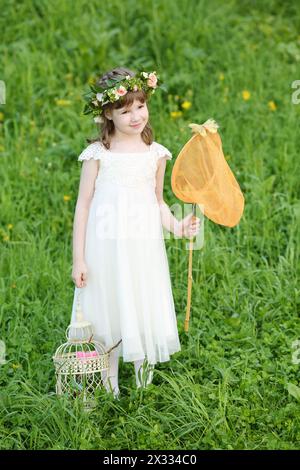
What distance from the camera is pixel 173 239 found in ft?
16.6

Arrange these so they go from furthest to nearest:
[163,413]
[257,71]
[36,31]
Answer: [36,31]
[257,71]
[163,413]

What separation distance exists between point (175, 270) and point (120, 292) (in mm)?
1279

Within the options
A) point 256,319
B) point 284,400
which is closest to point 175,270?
point 256,319

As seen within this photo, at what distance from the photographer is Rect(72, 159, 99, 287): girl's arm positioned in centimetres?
368

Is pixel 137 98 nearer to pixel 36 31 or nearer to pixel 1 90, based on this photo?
pixel 1 90

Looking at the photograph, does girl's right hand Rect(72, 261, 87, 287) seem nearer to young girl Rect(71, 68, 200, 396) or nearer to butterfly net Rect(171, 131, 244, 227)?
young girl Rect(71, 68, 200, 396)

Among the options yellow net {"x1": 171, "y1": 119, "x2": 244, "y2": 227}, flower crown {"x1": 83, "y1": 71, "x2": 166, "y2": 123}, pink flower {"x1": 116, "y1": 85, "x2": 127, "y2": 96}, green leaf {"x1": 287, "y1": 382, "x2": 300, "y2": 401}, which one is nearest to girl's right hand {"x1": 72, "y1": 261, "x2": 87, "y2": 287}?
yellow net {"x1": 171, "y1": 119, "x2": 244, "y2": 227}

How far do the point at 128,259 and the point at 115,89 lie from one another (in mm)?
712

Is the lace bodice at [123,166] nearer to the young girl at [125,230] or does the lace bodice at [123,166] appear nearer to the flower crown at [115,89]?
the young girl at [125,230]

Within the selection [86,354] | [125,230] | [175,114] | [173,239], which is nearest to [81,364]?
[86,354]

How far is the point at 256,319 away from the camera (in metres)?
4.48

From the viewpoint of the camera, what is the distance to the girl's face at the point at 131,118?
361cm

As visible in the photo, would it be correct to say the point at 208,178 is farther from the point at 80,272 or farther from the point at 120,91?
the point at 80,272

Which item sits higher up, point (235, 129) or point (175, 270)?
point (235, 129)
